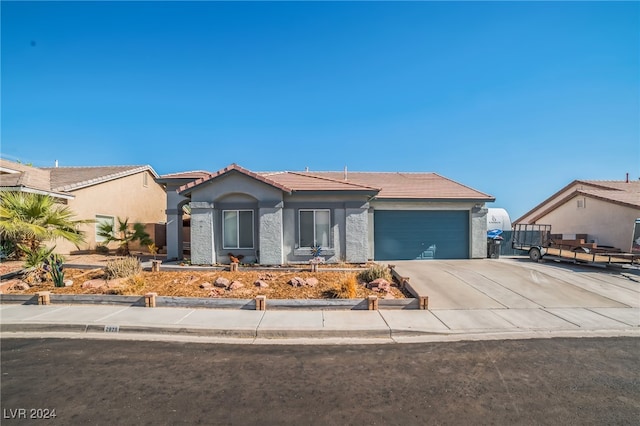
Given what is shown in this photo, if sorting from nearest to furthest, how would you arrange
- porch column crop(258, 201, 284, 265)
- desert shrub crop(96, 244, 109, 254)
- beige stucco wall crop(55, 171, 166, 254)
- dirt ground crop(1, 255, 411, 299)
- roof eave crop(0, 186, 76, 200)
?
dirt ground crop(1, 255, 411, 299)
porch column crop(258, 201, 284, 265)
roof eave crop(0, 186, 76, 200)
beige stucco wall crop(55, 171, 166, 254)
desert shrub crop(96, 244, 109, 254)

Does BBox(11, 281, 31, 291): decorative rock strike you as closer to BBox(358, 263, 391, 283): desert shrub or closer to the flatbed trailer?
BBox(358, 263, 391, 283): desert shrub

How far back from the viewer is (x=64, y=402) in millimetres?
4352

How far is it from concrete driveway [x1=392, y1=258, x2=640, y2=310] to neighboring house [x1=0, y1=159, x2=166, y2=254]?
50.8ft

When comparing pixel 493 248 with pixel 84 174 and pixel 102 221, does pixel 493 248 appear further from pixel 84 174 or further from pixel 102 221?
pixel 84 174

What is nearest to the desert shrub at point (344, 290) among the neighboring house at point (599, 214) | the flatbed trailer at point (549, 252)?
the flatbed trailer at point (549, 252)

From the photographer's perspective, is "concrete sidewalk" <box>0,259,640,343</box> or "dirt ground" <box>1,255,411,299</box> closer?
"concrete sidewalk" <box>0,259,640,343</box>

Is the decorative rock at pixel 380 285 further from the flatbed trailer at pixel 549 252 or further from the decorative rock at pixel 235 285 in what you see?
the flatbed trailer at pixel 549 252

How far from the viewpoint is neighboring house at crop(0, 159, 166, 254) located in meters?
16.2

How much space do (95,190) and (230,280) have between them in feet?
43.6

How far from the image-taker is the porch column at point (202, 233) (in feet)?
43.6

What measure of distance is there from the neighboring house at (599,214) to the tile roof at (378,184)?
6904 mm

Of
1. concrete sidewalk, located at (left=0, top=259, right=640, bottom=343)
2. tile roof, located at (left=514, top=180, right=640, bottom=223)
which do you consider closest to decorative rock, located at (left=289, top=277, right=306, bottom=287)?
concrete sidewalk, located at (left=0, top=259, right=640, bottom=343)

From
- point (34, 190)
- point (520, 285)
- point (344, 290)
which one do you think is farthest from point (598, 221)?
point (34, 190)

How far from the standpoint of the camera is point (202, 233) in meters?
13.3
